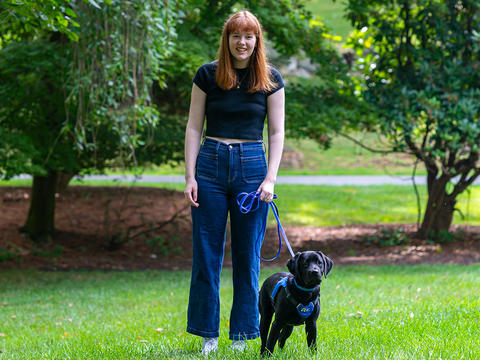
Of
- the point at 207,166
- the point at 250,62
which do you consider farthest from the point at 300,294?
the point at 250,62

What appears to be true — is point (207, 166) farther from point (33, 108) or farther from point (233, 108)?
point (33, 108)

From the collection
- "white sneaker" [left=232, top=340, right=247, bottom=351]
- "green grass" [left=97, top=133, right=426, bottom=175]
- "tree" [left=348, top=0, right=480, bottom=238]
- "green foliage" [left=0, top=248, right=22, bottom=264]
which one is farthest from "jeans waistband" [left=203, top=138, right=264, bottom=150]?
"green grass" [left=97, top=133, right=426, bottom=175]

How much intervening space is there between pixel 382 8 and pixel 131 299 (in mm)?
7344

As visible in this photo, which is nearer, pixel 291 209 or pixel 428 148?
pixel 428 148

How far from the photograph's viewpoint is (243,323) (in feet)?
12.0

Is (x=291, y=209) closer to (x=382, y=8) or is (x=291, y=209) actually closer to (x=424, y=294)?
(x=382, y=8)

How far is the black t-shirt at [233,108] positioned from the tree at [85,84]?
2.53 meters

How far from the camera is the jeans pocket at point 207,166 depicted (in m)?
3.53

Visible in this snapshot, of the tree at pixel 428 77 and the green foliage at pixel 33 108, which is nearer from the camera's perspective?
the green foliage at pixel 33 108

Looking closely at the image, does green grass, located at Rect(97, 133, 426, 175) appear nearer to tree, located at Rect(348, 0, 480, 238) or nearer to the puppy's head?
tree, located at Rect(348, 0, 480, 238)

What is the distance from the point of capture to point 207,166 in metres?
3.55

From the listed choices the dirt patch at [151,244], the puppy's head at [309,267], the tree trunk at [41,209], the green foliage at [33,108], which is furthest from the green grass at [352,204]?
the puppy's head at [309,267]

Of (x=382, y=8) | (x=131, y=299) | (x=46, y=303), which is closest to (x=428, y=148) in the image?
(x=382, y=8)

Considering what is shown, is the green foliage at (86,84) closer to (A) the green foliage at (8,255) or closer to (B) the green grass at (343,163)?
(A) the green foliage at (8,255)
